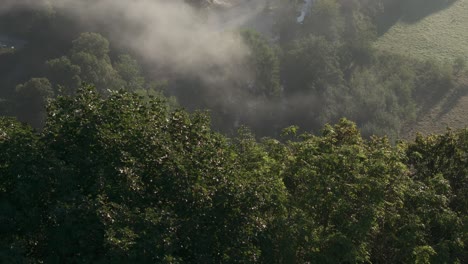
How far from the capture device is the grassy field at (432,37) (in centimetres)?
9950

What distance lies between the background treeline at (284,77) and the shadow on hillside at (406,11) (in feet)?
48.9

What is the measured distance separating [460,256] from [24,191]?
19.4 m

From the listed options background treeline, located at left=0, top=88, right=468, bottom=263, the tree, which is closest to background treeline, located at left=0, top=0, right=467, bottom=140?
the tree

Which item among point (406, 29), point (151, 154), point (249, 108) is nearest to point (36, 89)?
point (249, 108)

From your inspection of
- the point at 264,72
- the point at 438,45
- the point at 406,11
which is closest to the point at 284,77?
the point at 264,72

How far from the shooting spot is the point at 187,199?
20828 mm

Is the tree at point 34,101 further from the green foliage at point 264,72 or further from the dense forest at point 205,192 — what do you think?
the dense forest at point 205,192

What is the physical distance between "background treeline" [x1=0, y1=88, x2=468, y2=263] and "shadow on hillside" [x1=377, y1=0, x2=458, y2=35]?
86963 mm

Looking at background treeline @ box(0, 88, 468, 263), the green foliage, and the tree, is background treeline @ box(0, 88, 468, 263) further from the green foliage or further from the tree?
the green foliage

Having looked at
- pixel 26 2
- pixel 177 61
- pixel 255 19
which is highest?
pixel 255 19

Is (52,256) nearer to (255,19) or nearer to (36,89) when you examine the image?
(36,89)

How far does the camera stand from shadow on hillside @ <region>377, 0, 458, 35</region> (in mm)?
108250

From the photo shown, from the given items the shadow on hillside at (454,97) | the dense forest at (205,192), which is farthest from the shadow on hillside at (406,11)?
the dense forest at (205,192)

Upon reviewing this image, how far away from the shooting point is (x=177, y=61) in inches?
3383
